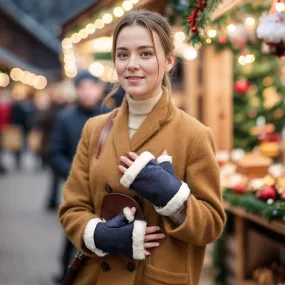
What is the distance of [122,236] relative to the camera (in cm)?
265

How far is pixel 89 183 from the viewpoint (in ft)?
9.50

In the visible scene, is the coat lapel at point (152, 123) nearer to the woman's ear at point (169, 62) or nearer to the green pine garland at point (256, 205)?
the woman's ear at point (169, 62)

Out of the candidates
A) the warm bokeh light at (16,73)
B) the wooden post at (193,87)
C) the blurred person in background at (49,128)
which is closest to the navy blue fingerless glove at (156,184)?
the wooden post at (193,87)

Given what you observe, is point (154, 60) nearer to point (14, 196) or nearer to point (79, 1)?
point (14, 196)

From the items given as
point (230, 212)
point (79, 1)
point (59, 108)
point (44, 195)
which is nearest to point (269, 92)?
point (230, 212)

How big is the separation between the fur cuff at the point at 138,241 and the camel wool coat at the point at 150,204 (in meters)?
0.09

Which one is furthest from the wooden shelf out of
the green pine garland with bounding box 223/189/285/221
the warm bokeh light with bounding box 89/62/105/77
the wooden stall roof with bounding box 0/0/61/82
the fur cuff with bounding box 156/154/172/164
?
the wooden stall roof with bounding box 0/0/61/82

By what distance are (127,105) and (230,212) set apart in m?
2.65

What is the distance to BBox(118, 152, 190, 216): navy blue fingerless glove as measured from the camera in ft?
8.34

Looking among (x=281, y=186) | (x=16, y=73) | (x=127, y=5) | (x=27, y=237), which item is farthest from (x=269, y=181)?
(x=16, y=73)

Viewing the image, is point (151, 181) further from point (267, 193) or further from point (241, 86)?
point (241, 86)

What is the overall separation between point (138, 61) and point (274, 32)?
1196 mm

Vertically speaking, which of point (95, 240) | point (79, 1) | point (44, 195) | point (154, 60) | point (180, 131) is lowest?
point (44, 195)

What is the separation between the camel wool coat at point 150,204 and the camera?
266 centimetres
